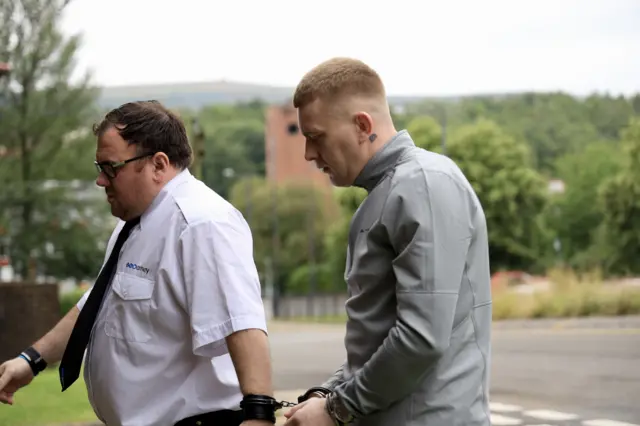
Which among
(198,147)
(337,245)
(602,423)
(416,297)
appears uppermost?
(416,297)

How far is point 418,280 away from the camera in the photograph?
2.29 meters

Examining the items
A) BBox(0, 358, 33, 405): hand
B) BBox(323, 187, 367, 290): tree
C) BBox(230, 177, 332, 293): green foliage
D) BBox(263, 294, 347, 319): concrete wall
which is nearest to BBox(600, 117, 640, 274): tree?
BBox(263, 294, 347, 319): concrete wall

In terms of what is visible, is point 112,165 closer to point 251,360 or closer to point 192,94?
point 251,360

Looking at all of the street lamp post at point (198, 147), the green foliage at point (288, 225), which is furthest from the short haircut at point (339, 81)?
the green foliage at point (288, 225)

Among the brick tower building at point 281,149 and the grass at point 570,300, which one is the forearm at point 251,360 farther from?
the brick tower building at point 281,149

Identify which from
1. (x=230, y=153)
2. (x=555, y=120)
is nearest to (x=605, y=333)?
(x=555, y=120)

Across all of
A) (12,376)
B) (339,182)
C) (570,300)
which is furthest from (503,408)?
(570,300)

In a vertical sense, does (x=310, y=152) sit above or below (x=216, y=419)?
above

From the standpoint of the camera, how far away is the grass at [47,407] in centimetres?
871

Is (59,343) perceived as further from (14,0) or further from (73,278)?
(73,278)

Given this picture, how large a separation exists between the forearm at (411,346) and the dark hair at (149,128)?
101cm

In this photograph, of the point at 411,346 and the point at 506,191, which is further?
the point at 506,191

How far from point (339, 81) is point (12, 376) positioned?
1554mm

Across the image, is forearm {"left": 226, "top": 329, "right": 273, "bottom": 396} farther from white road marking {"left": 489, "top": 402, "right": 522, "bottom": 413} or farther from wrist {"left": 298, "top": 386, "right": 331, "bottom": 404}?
white road marking {"left": 489, "top": 402, "right": 522, "bottom": 413}
